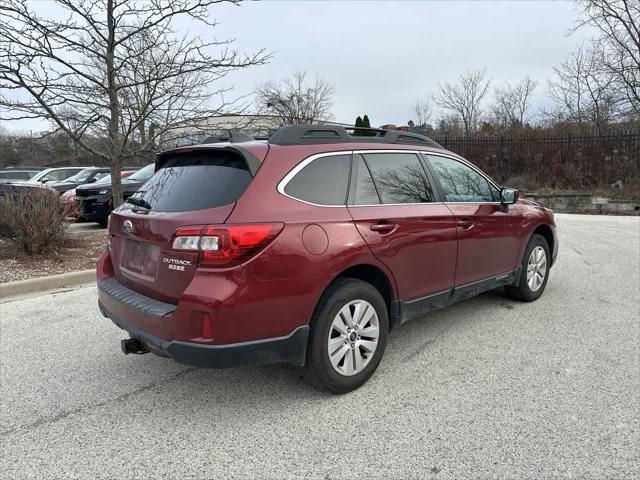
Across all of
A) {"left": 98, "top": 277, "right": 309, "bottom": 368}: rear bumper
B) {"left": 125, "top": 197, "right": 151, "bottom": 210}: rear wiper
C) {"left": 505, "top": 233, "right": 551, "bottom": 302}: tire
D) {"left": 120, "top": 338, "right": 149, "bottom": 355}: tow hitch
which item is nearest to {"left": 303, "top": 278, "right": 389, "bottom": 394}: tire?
{"left": 98, "top": 277, "right": 309, "bottom": 368}: rear bumper

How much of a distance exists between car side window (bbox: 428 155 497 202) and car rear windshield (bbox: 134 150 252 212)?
193cm

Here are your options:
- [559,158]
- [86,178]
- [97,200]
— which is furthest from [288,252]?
[559,158]

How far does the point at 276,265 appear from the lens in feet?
8.95

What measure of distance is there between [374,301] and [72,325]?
10.7 feet

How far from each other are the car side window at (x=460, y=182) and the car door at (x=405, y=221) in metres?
0.24

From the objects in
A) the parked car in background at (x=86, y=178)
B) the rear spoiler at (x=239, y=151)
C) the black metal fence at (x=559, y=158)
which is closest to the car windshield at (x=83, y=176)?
the parked car in background at (x=86, y=178)

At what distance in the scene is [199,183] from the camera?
120 inches

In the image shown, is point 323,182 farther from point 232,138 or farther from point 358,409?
point 358,409

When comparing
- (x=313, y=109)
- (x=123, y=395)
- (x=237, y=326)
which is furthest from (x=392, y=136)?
(x=313, y=109)

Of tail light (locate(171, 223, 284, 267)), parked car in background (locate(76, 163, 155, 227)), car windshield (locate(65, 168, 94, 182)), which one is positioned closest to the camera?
tail light (locate(171, 223, 284, 267))

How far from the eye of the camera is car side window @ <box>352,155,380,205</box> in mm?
3334

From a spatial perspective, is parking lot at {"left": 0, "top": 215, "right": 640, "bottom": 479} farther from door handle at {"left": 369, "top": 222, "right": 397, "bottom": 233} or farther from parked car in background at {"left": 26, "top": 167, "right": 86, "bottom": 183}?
parked car in background at {"left": 26, "top": 167, "right": 86, "bottom": 183}

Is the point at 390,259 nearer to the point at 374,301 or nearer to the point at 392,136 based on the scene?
the point at 374,301

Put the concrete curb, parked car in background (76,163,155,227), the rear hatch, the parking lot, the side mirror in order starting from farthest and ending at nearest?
1. parked car in background (76,163,155,227)
2. the concrete curb
3. the side mirror
4. the rear hatch
5. the parking lot
